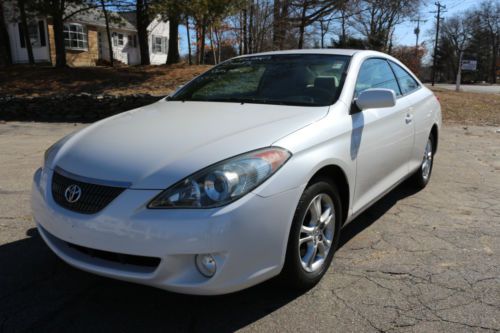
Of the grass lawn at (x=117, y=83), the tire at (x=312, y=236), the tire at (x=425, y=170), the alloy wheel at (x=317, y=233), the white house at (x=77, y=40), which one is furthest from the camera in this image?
the white house at (x=77, y=40)

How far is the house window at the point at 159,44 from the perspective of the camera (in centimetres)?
3900

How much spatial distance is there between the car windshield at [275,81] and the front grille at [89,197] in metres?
1.55

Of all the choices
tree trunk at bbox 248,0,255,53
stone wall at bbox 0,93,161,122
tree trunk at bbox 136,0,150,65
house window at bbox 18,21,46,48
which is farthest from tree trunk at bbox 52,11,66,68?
house window at bbox 18,21,46,48

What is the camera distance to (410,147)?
4.43 m

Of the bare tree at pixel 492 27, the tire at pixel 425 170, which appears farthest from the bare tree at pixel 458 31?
the tire at pixel 425 170

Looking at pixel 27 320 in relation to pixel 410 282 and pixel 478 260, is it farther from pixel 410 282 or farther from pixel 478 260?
pixel 478 260

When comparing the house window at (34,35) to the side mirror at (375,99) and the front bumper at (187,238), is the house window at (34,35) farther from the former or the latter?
the front bumper at (187,238)

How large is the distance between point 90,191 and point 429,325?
208 cm

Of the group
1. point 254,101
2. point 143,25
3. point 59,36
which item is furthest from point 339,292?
point 59,36

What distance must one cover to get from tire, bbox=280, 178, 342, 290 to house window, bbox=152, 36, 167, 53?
38207 millimetres

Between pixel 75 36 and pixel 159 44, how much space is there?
1023 centimetres

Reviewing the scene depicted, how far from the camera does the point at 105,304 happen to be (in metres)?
2.81

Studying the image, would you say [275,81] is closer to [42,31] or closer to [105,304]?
[105,304]

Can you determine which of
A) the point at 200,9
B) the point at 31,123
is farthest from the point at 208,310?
the point at 200,9
